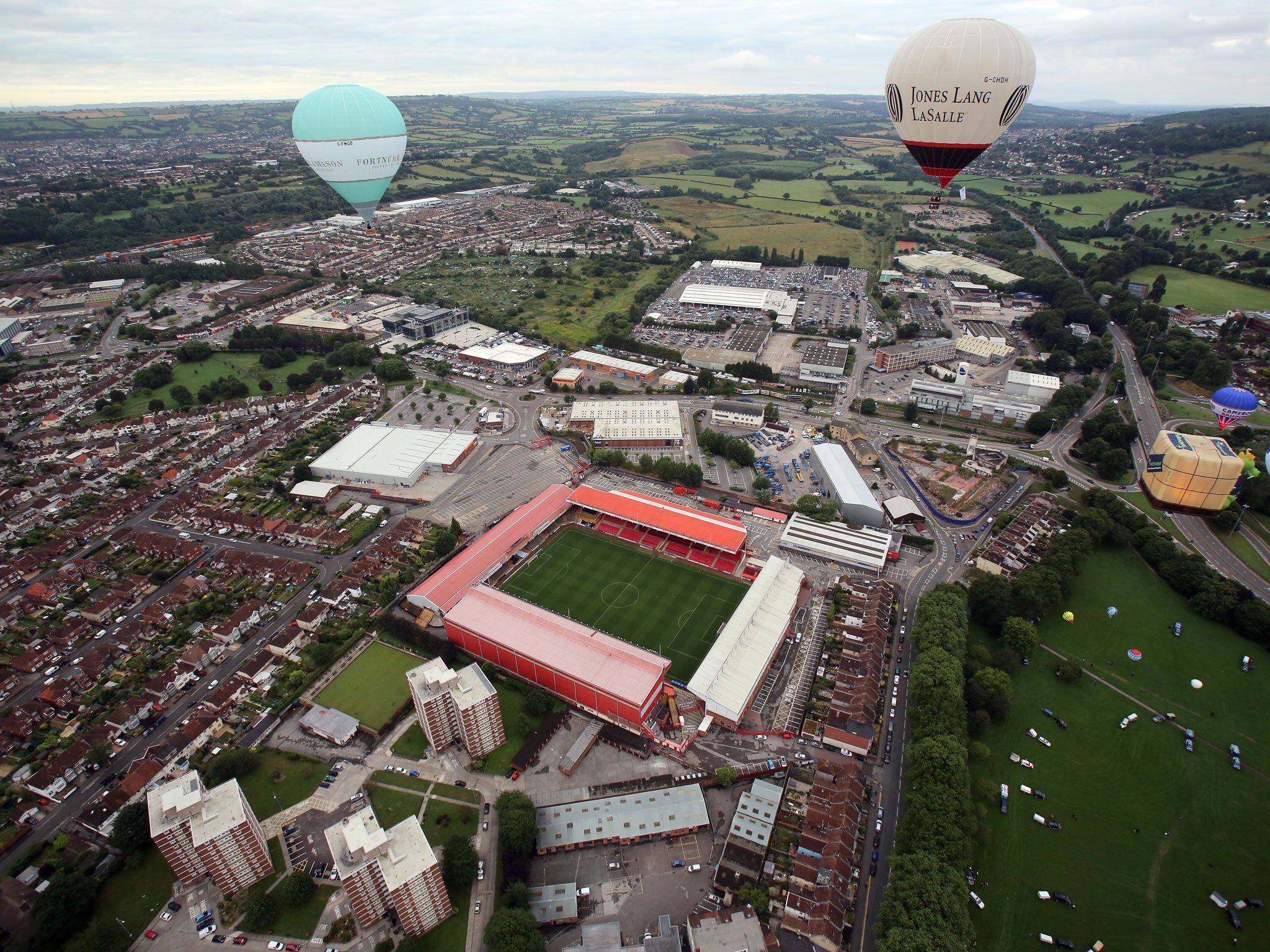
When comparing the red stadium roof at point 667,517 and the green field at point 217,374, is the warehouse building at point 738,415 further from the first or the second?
the green field at point 217,374

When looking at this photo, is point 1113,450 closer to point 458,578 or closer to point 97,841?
point 458,578

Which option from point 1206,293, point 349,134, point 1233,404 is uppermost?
point 349,134

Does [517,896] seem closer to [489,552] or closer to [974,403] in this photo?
[489,552]

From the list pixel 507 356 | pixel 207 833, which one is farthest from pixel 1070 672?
pixel 507 356

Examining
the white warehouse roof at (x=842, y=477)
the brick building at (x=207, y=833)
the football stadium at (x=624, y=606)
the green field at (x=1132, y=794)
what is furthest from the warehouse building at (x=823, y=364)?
the brick building at (x=207, y=833)

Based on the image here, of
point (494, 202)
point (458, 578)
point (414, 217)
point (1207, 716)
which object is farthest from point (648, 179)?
point (1207, 716)

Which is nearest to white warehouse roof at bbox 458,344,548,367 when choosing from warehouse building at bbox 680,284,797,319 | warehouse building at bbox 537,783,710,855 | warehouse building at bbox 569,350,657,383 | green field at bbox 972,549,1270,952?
warehouse building at bbox 569,350,657,383
